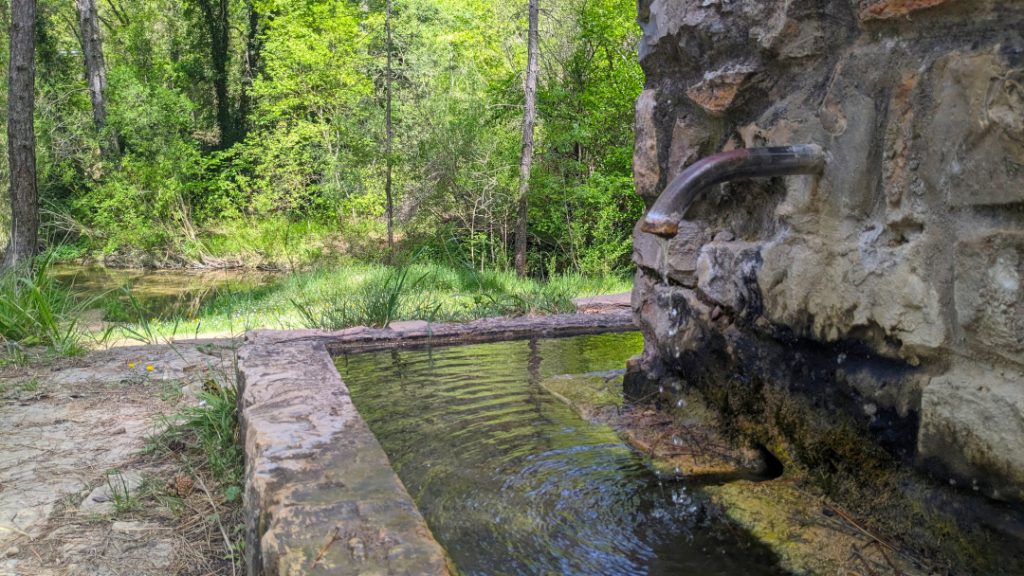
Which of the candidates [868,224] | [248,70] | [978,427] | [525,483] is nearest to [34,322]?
[525,483]

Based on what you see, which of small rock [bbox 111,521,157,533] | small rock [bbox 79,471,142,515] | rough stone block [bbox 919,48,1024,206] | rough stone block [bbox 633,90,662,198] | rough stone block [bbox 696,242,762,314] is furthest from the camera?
rough stone block [bbox 633,90,662,198]

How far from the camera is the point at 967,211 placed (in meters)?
1.87

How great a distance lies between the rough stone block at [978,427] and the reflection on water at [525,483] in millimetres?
546

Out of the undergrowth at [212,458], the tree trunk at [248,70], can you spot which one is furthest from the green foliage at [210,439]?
the tree trunk at [248,70]

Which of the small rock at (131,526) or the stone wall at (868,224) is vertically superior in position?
the stone wall at (868,224)

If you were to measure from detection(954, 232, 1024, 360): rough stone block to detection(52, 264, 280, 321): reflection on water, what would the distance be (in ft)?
30.3

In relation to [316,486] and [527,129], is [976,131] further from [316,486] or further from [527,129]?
[527,129]

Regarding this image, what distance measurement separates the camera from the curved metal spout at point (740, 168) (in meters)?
2.33

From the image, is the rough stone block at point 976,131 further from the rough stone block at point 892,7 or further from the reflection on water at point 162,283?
the reflection on water at point 162,283

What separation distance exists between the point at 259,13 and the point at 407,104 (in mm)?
8823

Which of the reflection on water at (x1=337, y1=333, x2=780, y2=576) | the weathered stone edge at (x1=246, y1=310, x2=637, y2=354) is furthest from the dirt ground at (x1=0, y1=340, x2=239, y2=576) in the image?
the reflection on water at (x1=337, y1=333, x2=780, y2=576)

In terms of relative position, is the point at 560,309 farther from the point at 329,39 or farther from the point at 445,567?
the point at 329,39

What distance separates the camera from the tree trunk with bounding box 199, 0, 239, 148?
2294 cm

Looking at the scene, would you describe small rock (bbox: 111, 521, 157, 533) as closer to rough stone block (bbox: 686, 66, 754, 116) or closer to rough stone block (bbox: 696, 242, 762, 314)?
rough stone block (bbox: 696, 242, 762, 314)
